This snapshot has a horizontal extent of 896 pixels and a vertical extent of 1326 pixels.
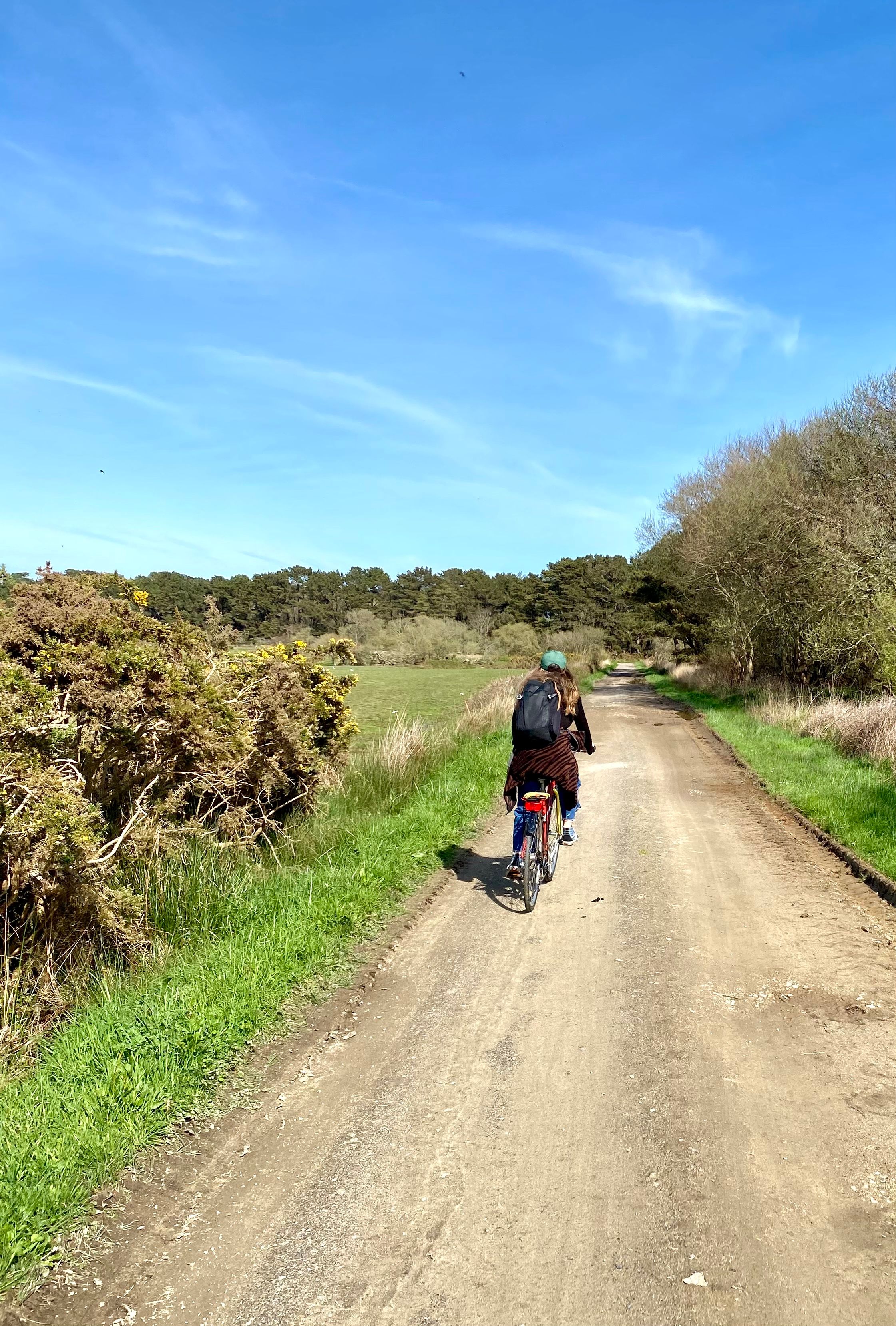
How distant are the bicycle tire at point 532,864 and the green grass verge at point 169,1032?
3.68 feet

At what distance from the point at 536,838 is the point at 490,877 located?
123cm

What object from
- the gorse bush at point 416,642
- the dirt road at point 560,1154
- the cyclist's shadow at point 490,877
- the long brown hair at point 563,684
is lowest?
the cyclist's shadow at point 490,877

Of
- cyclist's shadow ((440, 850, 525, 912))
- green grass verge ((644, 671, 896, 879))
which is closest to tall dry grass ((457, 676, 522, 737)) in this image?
green grass verge ((644, 671, 896, 879))

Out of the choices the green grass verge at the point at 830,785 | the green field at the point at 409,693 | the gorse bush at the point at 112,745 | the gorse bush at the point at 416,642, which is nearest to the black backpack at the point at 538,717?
the gorse bush at the point at 112,745

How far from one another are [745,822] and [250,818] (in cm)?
613

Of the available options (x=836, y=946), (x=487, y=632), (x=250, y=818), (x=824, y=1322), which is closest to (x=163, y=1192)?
(x=824, y=1322)

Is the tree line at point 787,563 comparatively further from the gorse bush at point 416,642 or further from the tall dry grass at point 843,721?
the gorse bush at point 416,642

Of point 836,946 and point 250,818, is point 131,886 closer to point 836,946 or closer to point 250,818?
point 250,818

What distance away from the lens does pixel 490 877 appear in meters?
7.86

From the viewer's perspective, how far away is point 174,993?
15.2 feet

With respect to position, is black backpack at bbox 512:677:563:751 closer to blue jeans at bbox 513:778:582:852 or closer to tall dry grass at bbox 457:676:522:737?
blue jeans at bbox 513:778:582:852

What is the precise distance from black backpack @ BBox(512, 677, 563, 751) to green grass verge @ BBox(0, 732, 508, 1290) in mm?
1741

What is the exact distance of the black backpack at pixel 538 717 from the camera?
23.2 ft

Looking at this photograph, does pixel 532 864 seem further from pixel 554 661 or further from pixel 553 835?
pixel 554 661
